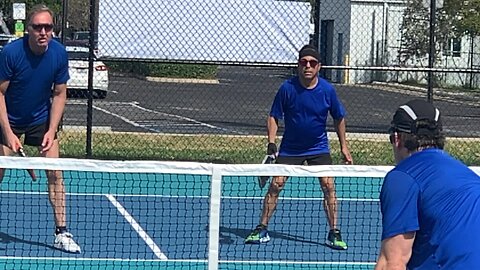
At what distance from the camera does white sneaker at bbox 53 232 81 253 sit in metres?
8.19

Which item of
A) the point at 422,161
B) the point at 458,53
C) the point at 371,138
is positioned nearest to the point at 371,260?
the point at 422,161

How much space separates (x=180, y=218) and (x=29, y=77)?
211 centimetres

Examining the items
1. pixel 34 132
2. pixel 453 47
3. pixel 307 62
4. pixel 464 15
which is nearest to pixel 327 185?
pixel 307 62

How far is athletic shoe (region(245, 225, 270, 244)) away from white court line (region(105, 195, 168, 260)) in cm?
81

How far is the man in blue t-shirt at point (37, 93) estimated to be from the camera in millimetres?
8250

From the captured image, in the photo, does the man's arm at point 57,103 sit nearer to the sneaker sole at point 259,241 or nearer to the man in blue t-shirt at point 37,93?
the man in blue t-shirt at point 37,93

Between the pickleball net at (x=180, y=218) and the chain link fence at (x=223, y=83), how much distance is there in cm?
155

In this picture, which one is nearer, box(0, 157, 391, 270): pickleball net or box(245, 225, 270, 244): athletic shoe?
box(0, 157, 391, 270): pickleball net

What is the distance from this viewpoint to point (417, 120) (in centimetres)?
388

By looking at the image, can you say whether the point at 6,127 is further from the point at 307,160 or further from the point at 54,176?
the point at 307,160

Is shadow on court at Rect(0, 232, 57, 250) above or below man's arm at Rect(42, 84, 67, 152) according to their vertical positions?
below

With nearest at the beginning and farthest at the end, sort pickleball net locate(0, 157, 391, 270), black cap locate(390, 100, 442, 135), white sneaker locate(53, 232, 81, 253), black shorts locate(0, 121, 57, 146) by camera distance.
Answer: black cap locate(390, 100, 442, 135), pickleball net locate(0, 157, 391, 270), white sneaker locate(53, 232, 81, 253), black shorts locate(0, 121, 57, 146)

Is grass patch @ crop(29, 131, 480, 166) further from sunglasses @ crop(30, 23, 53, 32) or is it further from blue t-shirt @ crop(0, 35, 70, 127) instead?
sunglasses @ crop(30, 23, 53, 32)

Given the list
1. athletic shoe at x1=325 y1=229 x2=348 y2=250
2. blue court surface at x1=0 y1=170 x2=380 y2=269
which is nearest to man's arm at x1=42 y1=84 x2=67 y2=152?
blue court surface at x1=0 y1=170 x2=380 y2=269
